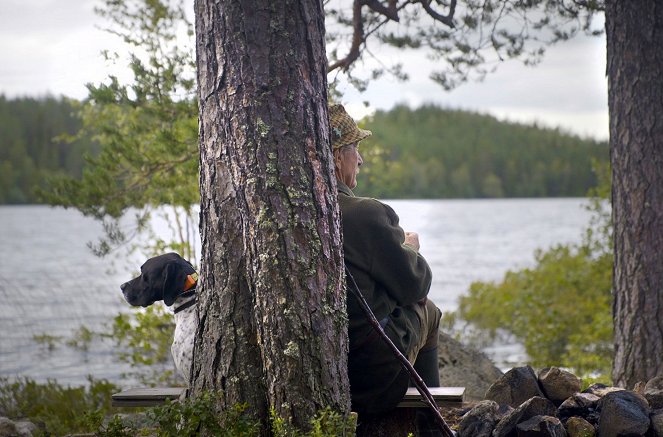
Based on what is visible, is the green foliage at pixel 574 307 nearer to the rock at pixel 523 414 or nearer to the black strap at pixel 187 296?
the rock at pixel 523 414

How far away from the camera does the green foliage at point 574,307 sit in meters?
10.6

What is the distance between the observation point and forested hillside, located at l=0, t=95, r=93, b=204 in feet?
204

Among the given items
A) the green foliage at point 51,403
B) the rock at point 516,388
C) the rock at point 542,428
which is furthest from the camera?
the green foliage at point 51,403

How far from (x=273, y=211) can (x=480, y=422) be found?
66.0 inches

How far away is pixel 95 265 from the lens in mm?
39094

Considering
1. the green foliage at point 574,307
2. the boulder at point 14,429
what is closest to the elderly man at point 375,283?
the boulder at point 14,429

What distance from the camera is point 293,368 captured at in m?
3.53

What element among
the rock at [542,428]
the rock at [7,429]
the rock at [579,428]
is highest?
the rock at [542,428]

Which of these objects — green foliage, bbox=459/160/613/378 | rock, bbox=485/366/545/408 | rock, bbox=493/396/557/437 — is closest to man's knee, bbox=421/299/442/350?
rock, bbox=485/366/545/408

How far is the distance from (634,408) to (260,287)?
206cm

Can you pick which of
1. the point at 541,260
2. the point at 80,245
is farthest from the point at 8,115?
the point at 541,260

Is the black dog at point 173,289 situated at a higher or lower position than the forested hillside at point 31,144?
lower

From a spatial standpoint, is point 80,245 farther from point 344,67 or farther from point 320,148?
point 320,148

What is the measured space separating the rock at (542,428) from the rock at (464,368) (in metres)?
2.77
